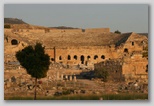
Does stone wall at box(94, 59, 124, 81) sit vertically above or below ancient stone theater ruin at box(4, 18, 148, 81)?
below

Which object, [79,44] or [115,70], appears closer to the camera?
[115,70]

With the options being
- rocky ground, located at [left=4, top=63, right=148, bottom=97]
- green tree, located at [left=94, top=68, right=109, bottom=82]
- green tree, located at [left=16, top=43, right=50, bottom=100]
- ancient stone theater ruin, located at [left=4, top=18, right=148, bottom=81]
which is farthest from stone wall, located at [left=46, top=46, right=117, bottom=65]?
green tree, located at [left=16, top=43, right=50, bottom=100]

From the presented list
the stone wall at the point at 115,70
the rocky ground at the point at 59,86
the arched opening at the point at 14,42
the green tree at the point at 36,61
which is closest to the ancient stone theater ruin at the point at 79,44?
the arched opening at the point at 14,42

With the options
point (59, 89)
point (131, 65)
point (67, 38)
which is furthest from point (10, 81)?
point (67, 38)

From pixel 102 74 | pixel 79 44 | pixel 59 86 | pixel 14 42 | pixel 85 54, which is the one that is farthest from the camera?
pixel 79 44

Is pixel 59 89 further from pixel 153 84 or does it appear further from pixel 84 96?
pixel 153 84

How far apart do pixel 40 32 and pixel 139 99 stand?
30.4 m

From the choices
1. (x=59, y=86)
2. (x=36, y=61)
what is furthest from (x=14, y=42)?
(x=36, y=61)

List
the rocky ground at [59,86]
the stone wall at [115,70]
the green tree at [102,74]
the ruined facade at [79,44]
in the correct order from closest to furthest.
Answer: the rocky ground at [59,86], the stone wall at [115,70], the green tree at [102,74], the ruined facade at [79,44]

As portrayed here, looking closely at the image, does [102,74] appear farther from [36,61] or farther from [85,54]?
[85,54]

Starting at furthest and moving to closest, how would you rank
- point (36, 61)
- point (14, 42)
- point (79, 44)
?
point (79, 44) → point (14, 42) → point (36, 61)

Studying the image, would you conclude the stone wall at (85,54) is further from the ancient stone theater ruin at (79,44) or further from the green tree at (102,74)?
the green tree at (102,74)

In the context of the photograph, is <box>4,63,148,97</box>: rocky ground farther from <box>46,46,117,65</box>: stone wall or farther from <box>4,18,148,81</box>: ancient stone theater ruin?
<box>46,46,117,65</box>: stone wall

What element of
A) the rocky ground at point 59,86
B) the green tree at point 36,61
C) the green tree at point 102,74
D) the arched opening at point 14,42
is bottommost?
the rocky ground at point 59,86
